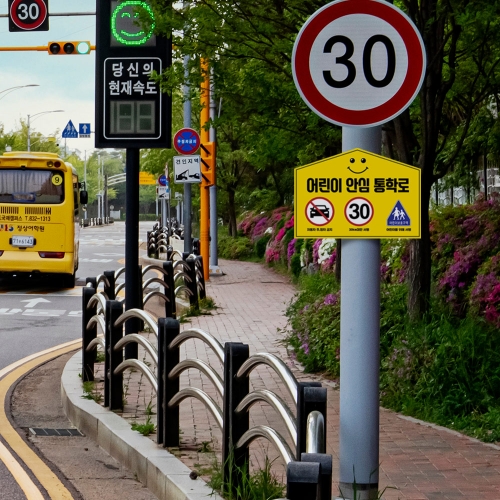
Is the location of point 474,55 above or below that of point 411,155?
above

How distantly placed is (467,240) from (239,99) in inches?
117

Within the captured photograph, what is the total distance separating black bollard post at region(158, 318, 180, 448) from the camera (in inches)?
270

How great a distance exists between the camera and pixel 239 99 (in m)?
11.1

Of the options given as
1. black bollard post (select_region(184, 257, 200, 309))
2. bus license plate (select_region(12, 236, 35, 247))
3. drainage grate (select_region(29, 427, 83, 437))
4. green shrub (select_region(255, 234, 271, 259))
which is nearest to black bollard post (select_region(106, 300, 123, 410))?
drainage grate (select_region(29, 427, 83, 437))

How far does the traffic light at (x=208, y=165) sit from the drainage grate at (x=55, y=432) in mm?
16780

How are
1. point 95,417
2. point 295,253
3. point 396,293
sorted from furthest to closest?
point 295,253, point 396,293, point 95,417

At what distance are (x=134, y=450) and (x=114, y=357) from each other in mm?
1701

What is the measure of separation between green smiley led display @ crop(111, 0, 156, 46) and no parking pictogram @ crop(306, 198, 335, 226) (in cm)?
563

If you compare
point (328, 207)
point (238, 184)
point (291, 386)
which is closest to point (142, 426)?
point (291, 386)

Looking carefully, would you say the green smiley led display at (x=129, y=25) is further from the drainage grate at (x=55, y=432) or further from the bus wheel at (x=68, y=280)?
the bus wheel at (x=68, y=280)

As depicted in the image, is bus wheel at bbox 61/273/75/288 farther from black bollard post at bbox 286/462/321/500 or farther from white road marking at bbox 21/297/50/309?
black bollard post at bbox 286/462/321/500

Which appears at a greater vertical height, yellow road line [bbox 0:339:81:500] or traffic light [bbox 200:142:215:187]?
traffic light [bbox 200:142:215:187]

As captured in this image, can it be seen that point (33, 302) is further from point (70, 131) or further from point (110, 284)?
point (70, 131)

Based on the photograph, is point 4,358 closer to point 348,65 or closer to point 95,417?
point 95,417
